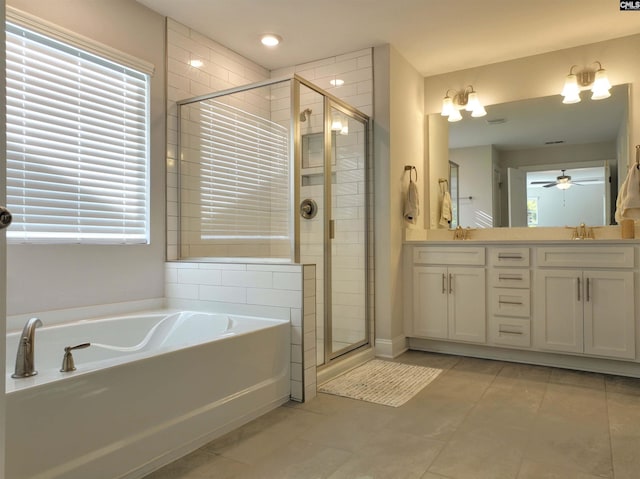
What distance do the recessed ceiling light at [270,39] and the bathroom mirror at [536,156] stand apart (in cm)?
156

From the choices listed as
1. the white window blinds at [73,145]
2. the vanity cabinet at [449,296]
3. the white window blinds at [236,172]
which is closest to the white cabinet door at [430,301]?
the vanity cabinet at [449,296]

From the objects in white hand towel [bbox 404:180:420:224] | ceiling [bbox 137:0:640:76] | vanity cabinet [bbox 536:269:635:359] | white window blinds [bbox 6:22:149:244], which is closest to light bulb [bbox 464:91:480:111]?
ceiling [bbox 137:0:640:76]

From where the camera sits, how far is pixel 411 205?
3709 millimetres

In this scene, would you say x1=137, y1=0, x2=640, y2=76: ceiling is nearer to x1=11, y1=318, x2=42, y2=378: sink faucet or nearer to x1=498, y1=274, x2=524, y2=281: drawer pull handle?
x1=498, y1=274, x2=524, y2=281: drawer pull handle

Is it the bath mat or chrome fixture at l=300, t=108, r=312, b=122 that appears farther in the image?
chrome fixture at l=300, t=108, r=312, b=122

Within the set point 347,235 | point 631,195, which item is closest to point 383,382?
point 347,235

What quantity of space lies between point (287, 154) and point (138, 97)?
1.02 m

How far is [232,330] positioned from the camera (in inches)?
91.4

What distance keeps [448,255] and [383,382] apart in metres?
1.22

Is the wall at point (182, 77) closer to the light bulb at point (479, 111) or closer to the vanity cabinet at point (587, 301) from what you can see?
the light bulb at point (479, 111)

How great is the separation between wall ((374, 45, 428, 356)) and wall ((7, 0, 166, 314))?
5.25ft

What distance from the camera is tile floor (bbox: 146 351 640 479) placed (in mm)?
1785

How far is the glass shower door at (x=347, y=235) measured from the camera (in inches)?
127

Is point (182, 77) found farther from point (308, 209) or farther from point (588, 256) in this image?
point (588, 256)
